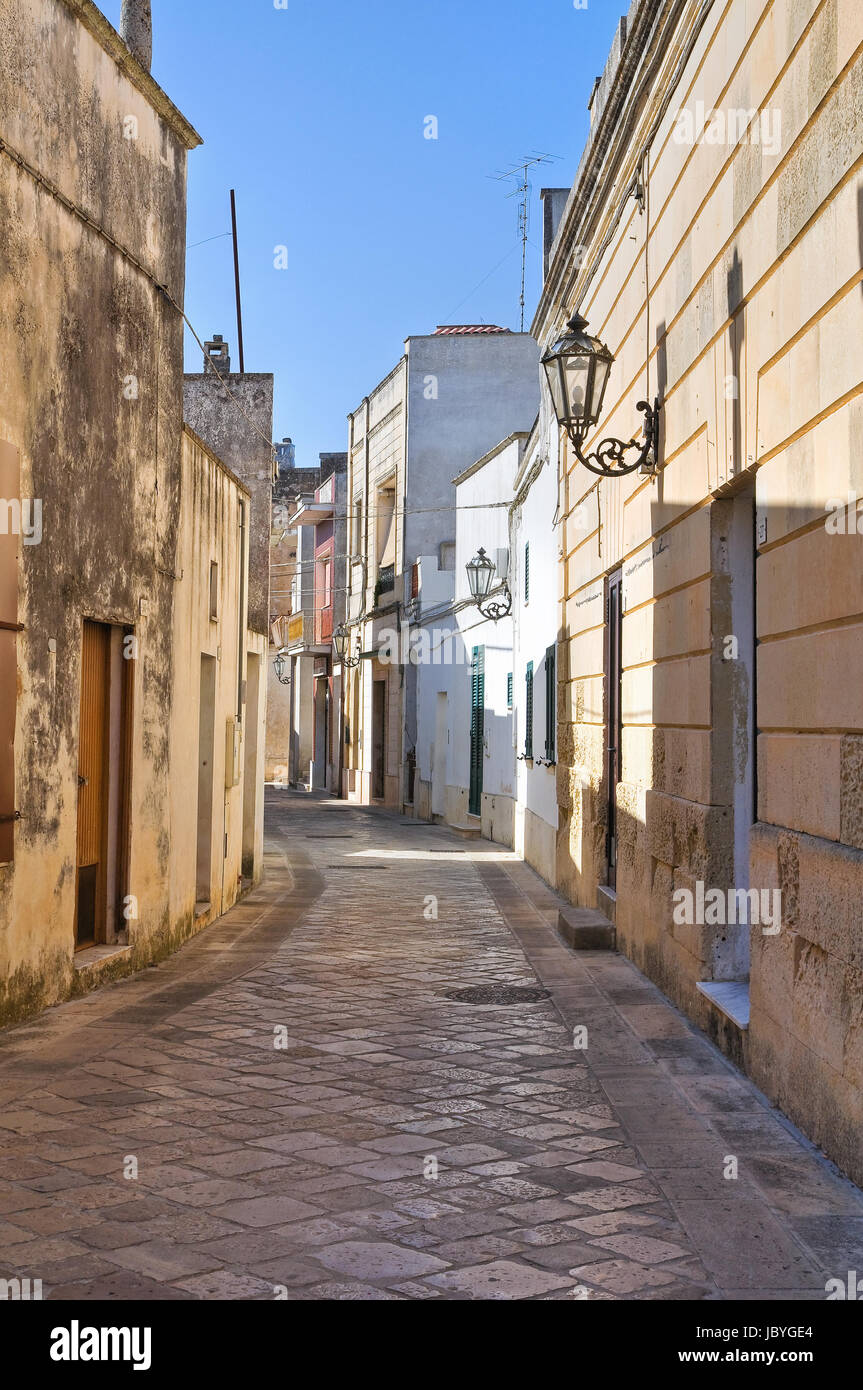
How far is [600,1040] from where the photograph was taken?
6.75 metres

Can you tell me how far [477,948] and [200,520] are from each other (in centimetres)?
379

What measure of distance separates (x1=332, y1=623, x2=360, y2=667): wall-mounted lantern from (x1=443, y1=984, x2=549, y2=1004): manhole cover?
25290 millimetres

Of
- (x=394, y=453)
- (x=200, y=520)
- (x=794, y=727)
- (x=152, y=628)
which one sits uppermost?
(x=394, y=453)

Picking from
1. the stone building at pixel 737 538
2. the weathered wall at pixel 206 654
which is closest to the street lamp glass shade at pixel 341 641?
the weathered wall at pixel 206 654

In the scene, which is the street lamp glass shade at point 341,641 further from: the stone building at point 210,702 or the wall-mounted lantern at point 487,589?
the stone building at point 210,702

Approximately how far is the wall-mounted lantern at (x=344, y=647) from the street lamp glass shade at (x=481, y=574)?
13.1 metres

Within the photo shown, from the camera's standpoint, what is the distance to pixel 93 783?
835 cm

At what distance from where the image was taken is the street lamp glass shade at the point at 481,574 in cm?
2006

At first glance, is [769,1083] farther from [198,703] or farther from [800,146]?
[198,703]

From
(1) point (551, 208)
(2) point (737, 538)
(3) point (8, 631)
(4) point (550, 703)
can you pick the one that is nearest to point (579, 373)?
(2) point (737, 538)

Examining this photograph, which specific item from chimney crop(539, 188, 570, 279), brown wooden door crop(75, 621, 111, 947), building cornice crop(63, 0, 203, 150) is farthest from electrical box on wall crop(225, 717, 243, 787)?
chimney crop(539, 188, 570, 279)

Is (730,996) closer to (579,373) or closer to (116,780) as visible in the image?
(116,780)

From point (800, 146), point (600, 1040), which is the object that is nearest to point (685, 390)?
point (800, 146)
